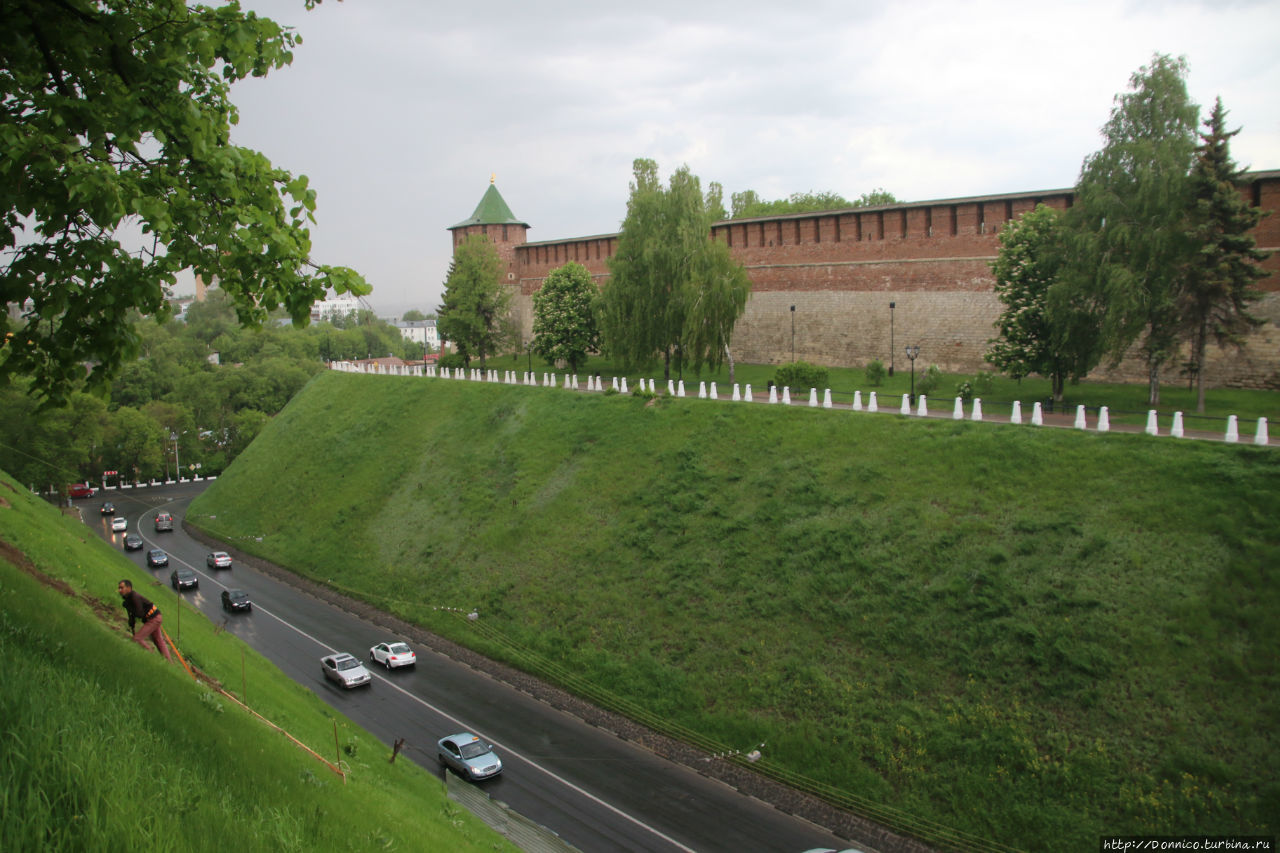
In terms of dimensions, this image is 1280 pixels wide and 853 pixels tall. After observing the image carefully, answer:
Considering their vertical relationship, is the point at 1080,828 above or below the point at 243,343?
below

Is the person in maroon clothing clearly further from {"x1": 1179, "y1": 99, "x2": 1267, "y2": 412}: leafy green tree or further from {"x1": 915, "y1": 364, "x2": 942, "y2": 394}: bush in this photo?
{"x1": 915, "y1": 364, "x2": 942, "y2": 394}: bush

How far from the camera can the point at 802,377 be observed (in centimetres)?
2567

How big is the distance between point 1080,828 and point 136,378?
61.7m

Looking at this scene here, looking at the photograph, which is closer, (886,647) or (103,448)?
(886,647)

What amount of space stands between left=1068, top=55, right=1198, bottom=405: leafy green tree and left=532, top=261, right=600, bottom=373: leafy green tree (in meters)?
20.5

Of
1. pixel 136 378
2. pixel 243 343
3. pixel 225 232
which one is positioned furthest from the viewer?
pixel 243 343

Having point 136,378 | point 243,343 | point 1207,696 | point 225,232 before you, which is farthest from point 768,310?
point 243,343

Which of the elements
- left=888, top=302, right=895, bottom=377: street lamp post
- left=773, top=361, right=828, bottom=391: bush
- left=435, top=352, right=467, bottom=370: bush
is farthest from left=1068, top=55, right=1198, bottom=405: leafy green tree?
left=435, top=352, right=467, bottom=370: bush

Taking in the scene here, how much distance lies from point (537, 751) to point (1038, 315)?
17.3 metres

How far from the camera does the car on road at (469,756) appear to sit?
502 inches

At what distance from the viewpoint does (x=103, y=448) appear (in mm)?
42469

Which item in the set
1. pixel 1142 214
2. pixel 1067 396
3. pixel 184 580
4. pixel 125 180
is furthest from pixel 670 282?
pixel 125 180

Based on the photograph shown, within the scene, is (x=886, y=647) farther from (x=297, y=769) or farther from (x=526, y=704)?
(x=297, y=769)

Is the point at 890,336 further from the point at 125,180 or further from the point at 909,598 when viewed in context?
the point at 125,180
